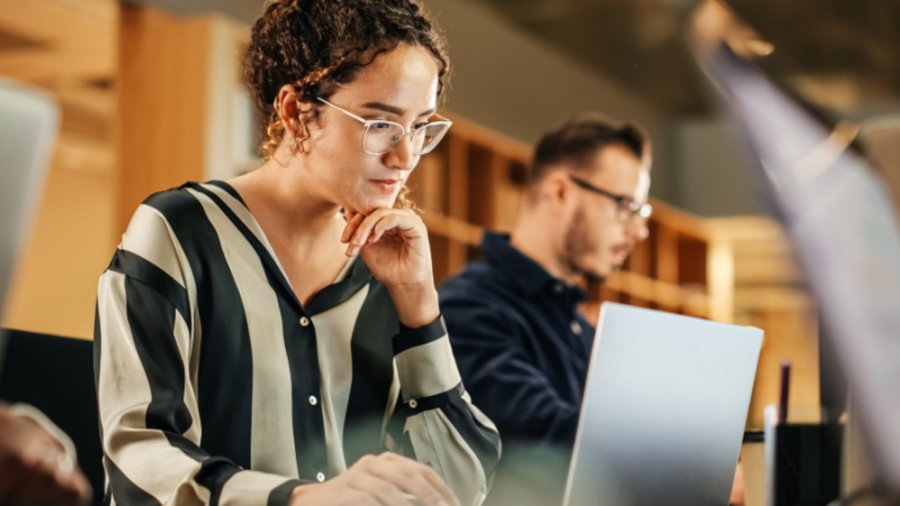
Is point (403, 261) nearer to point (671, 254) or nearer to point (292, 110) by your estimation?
point (292, 110)

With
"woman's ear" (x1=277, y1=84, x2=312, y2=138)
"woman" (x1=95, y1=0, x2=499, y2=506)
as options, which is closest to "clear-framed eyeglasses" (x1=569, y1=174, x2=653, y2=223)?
"woman" (x1=95, y1=0, x2=499, y2=506)

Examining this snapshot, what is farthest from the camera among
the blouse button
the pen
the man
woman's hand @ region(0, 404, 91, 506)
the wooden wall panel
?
the wooden wall panel

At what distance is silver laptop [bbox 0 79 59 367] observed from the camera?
2.08ft

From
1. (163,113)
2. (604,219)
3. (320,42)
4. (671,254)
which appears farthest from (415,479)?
(671,254)

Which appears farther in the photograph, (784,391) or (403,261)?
(403,261)

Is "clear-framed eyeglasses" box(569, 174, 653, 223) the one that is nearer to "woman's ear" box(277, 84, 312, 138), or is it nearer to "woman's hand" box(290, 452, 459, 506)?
"woman's ear" box(277, 84, 312, 138)

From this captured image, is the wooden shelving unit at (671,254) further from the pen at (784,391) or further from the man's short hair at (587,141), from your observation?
the man's short hair at (587,141)

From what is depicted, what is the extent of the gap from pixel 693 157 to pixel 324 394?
7139 mm

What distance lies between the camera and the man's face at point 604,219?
251 centimetres

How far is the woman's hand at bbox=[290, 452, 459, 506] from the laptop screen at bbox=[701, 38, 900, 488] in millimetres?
429

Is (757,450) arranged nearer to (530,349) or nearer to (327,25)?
(327,25)

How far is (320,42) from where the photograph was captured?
1.26m

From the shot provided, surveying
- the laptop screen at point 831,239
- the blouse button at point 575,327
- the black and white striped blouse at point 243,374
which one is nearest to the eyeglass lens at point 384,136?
the black and white striped blouse at point 243,374

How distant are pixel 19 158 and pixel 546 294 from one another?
1.75 meters
